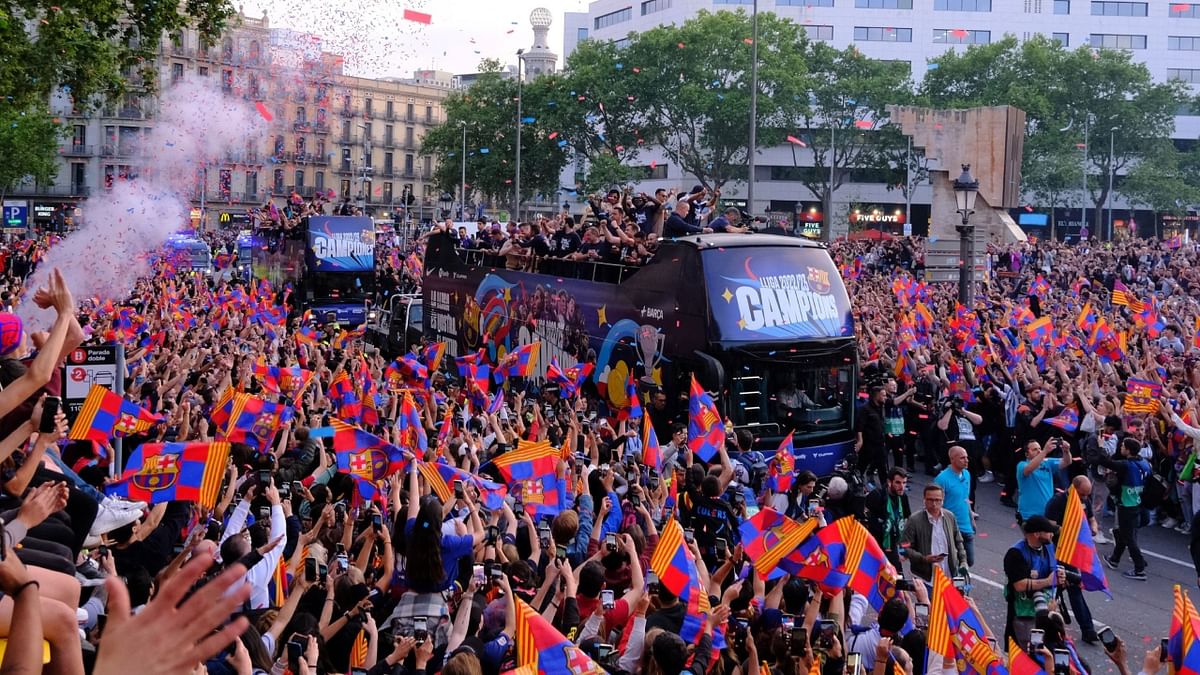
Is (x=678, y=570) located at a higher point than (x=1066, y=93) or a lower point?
lower

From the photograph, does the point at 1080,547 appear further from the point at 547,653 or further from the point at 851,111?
the point at 851,111

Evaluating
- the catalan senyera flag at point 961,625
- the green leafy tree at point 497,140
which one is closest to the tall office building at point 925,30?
the green leafy tree at point 497,140

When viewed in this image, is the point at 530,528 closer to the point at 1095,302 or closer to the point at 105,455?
the point at 105,455

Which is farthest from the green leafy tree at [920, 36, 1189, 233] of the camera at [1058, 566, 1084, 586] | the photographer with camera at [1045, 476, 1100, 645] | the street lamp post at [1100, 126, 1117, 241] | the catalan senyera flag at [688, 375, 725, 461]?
the camera at [1058, 566, 1084, 586]

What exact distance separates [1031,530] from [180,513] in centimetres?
571

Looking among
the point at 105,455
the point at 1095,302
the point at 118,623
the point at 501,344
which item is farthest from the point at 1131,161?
the point at 118,623

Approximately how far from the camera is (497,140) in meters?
63.2

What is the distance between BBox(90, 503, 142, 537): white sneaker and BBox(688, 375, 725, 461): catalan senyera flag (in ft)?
18.8

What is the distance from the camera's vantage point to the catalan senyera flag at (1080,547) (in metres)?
8.05

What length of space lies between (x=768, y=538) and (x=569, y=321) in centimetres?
1169

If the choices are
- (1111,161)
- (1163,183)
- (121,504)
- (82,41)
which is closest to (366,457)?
(121,504)

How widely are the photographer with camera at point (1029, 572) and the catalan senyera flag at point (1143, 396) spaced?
206 inches

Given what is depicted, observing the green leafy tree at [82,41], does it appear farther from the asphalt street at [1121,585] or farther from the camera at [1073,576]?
the camera at [1073,576]

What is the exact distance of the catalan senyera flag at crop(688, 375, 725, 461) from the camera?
11.7 metres
